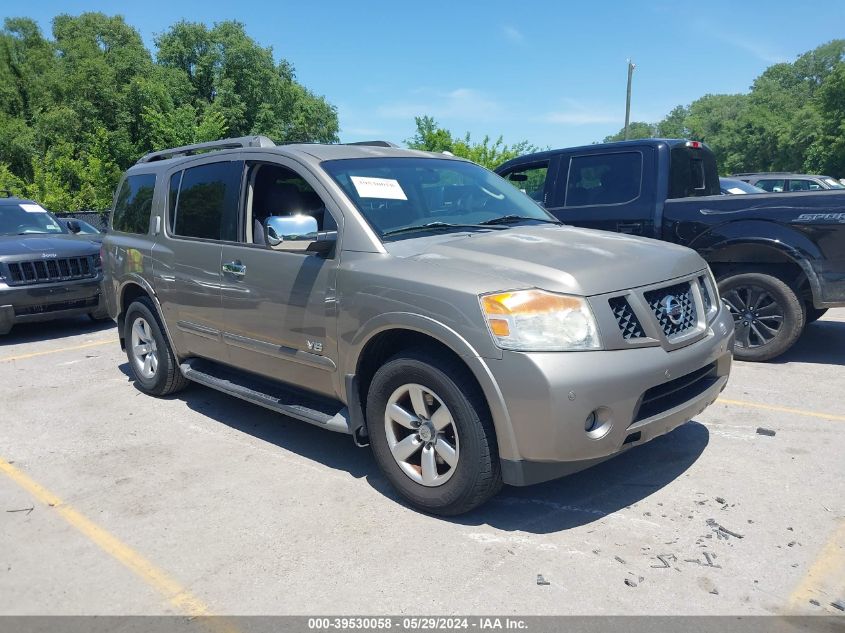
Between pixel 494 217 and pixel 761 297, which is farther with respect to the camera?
pixel 761 297

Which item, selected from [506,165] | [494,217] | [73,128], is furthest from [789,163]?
[494,217]

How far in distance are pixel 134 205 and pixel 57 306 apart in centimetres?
355

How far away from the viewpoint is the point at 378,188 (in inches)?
157

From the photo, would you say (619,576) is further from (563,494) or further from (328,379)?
(328,379)

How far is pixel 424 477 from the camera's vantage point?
339 cm

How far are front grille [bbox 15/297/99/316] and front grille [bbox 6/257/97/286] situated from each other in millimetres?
292

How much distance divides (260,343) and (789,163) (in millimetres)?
58167

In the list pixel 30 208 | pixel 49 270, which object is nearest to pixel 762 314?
pixel 49 270

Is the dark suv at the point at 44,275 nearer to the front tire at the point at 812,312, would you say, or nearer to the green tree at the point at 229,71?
the front tire at the point at 812,312

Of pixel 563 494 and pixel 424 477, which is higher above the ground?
Result: pixel 424 477

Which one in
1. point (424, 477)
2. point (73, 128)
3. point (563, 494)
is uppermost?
point (73, 128)

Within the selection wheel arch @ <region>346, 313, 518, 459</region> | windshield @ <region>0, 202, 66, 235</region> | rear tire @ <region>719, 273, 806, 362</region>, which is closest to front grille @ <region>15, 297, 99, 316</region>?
windshield @ <region>0, 202, 66, 235</region>

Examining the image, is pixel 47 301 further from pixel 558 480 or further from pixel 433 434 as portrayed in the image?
pixel 558 480

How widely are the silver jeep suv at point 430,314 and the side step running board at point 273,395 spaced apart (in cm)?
2
